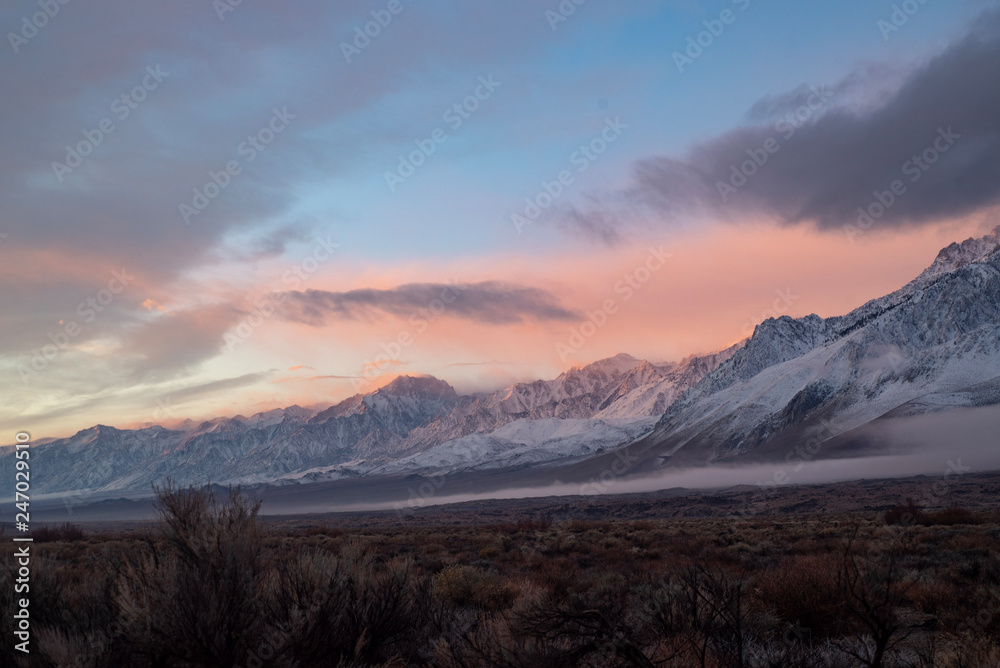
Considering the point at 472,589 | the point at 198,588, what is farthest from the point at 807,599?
the point at 198,588

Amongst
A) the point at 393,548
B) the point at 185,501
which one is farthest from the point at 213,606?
the point at 393,548

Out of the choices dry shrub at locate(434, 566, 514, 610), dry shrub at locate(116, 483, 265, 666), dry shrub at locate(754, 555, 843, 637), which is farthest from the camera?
dry shrub at locate(434, 566, 514, 610)

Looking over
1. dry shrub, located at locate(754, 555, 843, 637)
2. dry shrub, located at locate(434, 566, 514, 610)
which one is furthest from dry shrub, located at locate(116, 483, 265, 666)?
dry shrub, located at locate(754, 555, 843, 637)

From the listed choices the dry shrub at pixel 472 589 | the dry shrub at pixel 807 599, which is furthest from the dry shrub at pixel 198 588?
the dry shrub at pixel 807 599

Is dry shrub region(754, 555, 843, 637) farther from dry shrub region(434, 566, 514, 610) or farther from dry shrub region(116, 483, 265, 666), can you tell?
dry shrub region(116, 483, 265, 666)

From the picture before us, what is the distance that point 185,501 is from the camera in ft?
25.9

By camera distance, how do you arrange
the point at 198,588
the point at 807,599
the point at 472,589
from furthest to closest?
the point at 472,589
the point at 807,599
the point at 198,588

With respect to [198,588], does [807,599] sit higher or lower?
lower

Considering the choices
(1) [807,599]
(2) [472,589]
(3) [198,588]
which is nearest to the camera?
(3) [198,588]

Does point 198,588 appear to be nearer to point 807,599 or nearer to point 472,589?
point 472,589

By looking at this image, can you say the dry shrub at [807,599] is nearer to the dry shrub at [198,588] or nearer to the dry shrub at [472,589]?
the dry shrub at [472,589]

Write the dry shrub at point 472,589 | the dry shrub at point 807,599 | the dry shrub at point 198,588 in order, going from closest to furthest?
the dry shrub at point 198,588 → the dry shrub at point 807,599 → the dry shrub at point 472,589

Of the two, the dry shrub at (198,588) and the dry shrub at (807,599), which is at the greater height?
the dry shrub at (198,588)

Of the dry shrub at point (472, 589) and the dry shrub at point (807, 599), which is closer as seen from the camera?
the dry shrub at point (807, 599)
